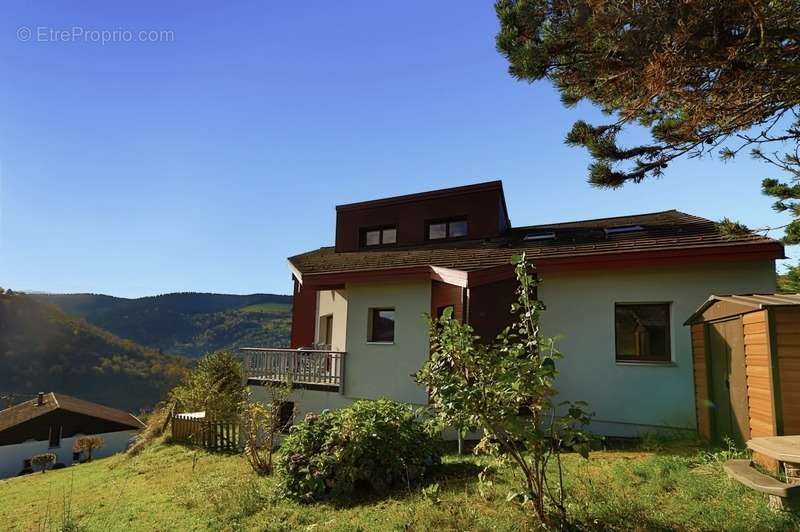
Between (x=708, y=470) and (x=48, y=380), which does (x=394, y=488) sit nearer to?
(x=708, y=470)

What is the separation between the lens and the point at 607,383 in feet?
31.7

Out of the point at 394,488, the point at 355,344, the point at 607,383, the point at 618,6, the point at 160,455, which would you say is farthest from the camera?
the point at 160,455

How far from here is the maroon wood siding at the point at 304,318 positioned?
17.2 m

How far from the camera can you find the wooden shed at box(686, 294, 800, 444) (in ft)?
17.4

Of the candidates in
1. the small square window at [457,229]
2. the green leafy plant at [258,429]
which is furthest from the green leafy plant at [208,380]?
the small square window at [457,229]

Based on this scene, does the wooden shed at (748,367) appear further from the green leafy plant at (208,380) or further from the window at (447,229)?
the green leafy plant at (208,380)

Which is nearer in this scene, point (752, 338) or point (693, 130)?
point (752, 338)

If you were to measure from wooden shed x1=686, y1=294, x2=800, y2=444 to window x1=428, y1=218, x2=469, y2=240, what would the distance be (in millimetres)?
8970

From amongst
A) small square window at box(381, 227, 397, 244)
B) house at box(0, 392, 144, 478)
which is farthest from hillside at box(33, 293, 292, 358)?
small square window at box(381, 227, 397, 244)

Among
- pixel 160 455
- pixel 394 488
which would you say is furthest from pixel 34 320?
pixel 394 488

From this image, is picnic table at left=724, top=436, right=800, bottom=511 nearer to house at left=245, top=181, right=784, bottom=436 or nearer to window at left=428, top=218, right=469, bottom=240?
house at left=245, top=181, right=784, bottom=436

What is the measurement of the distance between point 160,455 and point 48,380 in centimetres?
7194

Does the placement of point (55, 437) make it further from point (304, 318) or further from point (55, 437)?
point (304, 318)

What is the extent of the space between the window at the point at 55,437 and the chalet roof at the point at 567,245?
35.1 metres
